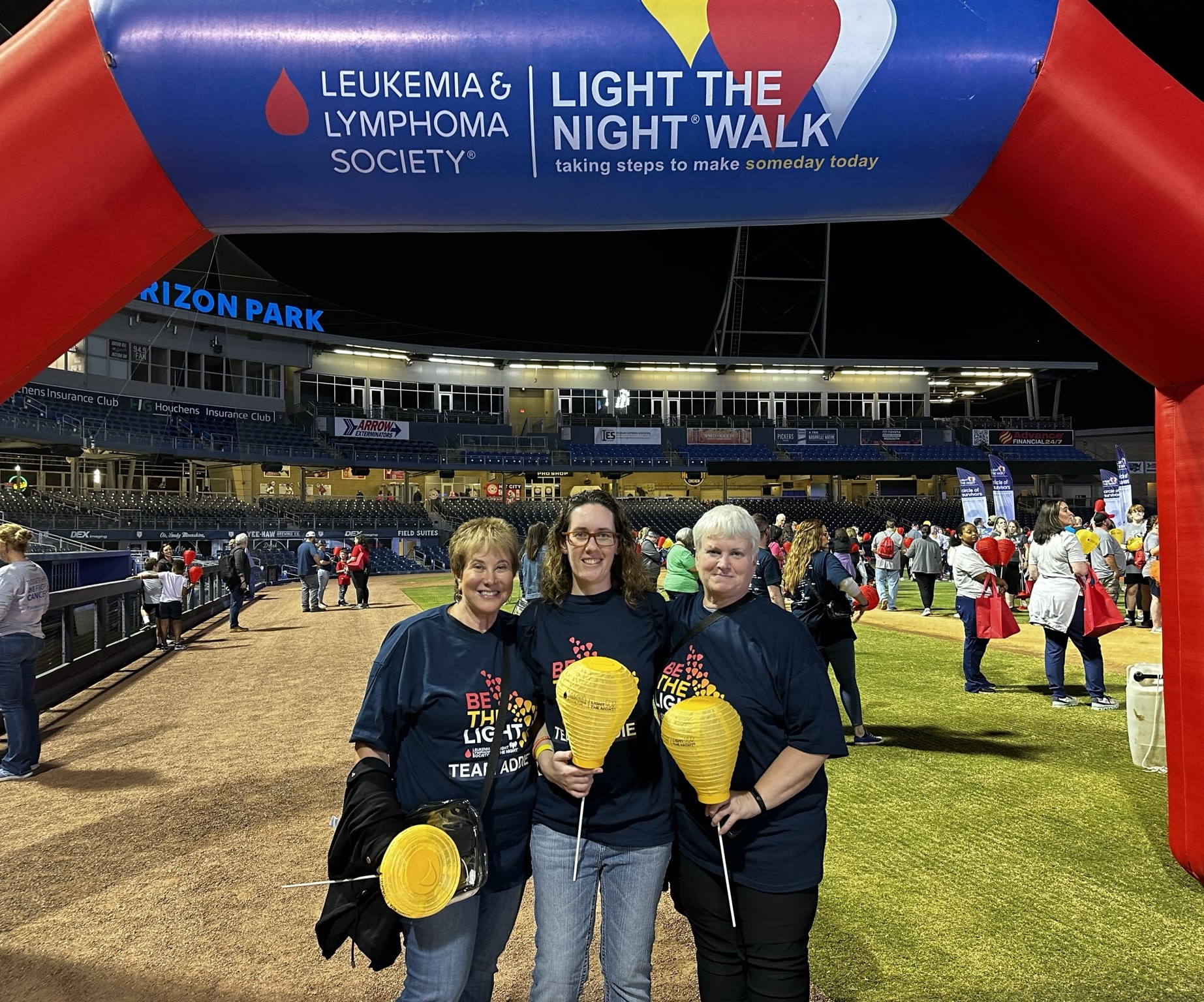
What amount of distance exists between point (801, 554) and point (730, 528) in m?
4.00

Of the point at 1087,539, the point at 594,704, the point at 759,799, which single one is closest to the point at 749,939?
the point at 759,799

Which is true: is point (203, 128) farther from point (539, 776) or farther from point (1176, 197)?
point (1176, 197)

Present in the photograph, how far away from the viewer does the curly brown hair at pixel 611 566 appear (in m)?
2.65

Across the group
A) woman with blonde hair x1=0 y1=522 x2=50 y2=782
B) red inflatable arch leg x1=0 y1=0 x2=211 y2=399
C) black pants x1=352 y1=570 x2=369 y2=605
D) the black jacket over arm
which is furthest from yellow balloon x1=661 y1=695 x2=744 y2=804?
black pants x1=352 y1=570 x2=369 y2=605

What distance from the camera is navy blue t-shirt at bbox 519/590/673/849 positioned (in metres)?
2.42

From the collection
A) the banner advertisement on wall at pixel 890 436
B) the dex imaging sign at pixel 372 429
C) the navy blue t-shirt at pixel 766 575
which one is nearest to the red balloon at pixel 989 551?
the navy blue t-shirt at pixel 766 575

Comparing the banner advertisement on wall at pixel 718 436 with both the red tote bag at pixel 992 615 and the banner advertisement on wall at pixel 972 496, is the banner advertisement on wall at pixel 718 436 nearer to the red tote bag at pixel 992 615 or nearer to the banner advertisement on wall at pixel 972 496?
the banner advertisement on wall at pixel 972 496

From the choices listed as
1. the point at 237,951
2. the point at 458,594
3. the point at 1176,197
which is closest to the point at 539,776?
the point at 458,594

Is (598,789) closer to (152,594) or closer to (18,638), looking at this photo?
(18,638)

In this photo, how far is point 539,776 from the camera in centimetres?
254

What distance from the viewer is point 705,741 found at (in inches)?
87.2

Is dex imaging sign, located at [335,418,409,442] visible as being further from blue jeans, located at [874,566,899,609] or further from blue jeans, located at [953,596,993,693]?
blue jeans, located at [953,596,993,693]

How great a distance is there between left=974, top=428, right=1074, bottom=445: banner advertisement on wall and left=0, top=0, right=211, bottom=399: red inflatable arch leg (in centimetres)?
6000

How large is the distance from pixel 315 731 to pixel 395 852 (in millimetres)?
6452
